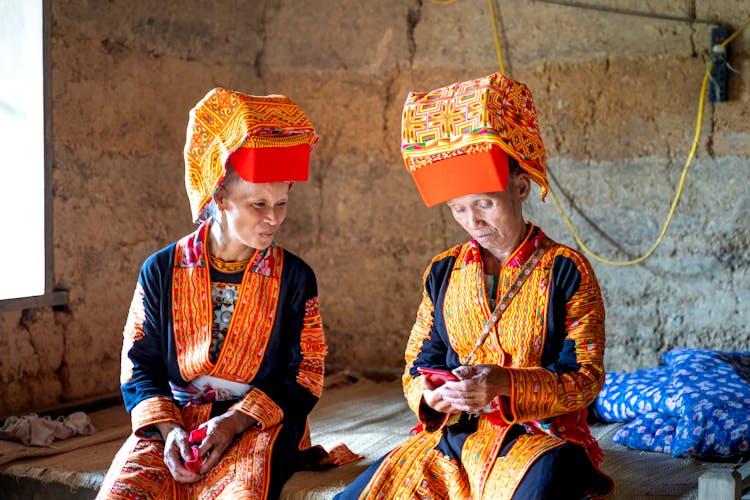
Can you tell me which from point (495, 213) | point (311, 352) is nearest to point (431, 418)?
point (311, 352)

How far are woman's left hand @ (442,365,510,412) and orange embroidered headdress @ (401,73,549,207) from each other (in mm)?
496

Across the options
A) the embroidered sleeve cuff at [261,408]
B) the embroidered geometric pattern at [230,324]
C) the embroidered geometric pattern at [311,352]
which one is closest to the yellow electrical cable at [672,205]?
the embroidered geometric pattern at [311,352]

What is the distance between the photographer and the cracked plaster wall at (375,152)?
4270 mm

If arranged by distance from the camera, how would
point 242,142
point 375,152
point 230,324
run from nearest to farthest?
point 242,142 → point 230,324 → point 375,152

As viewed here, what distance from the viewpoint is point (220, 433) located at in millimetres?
2604

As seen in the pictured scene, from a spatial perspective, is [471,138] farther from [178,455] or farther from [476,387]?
[178,455]

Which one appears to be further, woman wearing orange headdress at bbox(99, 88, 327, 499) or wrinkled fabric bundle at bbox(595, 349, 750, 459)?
wrinkled fabric bundle at bbox(595, 349, 750, 459)

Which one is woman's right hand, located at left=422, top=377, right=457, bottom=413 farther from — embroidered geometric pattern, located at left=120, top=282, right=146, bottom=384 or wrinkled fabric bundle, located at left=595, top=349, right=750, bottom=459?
wrinkled fabric bundle, located at left=595, top=349, right=750, bottom=459

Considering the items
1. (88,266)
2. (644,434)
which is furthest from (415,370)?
(88,266)

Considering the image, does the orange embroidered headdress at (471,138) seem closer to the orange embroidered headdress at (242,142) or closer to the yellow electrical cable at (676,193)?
the orange embroidered headdress at (242,142)

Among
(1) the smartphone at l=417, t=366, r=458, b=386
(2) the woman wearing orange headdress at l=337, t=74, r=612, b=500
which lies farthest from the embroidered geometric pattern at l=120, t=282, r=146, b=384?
(1) the smartphone at l=417, t=366, r=458, b=386

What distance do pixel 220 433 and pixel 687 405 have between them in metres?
1.85

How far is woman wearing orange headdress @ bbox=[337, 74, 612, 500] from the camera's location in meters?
2.34

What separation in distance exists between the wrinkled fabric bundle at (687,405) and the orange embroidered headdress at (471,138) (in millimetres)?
1355
